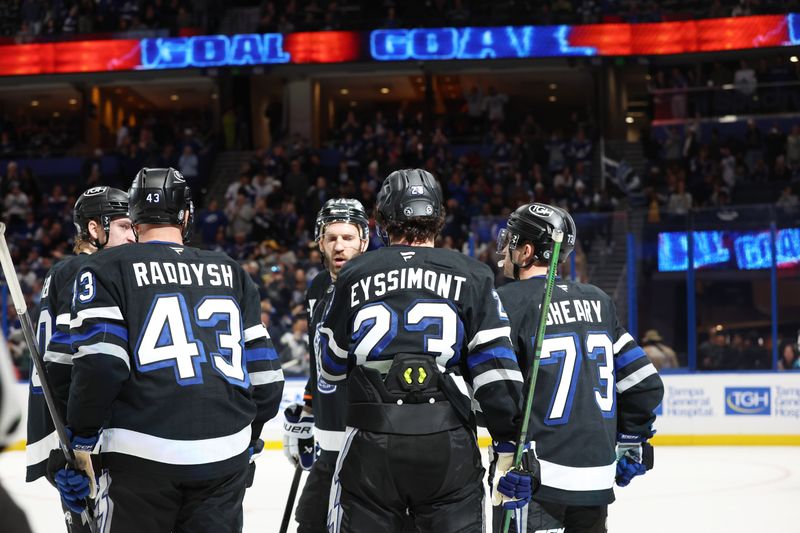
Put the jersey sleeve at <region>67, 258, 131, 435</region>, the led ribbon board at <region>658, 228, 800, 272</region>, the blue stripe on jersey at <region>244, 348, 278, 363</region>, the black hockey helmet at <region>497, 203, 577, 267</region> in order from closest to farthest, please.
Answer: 1. the jersey sleeve at <region>67, 258, 131, 435</region>
2. the blue stripe on jersey at <region>244, 348, 278, 363</region>
3. the black hockey helmet at <region>497, 203, 577, 267</region>
4. the led ribbon board at <region>658, 228, 800, 272</region>

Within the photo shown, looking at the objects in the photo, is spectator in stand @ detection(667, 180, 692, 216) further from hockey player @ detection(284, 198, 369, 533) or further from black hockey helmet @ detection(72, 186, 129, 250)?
black hockey helmet @ detection(72, 186, 129, 250)

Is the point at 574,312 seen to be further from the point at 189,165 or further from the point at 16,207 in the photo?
the point at 189,165

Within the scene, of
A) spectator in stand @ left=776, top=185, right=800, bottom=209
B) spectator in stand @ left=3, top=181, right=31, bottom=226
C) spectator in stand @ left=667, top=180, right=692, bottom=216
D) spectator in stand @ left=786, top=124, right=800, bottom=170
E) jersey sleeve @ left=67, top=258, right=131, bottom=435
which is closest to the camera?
jersey sleeve @ left=67, top=258, right=131, bottom=435

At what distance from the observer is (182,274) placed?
3.13m

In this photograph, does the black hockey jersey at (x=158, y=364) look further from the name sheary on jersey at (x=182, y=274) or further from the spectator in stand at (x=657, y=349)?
the spectator in stand at (x=657, y=349)

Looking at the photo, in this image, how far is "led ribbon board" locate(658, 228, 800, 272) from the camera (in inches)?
401

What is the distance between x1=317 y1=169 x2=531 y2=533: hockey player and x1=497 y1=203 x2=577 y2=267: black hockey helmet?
546mm

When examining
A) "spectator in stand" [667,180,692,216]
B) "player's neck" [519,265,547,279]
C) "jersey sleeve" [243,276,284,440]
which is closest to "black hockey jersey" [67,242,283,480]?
"jersey sleeve" [243,276,284,440]

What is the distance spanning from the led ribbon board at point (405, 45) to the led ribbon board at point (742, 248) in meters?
8.90

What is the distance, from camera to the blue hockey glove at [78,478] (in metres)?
3.07

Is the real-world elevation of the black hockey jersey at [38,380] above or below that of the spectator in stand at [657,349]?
above

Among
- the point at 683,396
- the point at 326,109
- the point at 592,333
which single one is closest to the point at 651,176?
the point at 683,396

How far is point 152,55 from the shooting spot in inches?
788

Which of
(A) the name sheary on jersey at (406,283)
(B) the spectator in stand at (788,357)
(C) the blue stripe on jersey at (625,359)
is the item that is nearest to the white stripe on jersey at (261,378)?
(A) the name sheary on jersey at (406,283)
